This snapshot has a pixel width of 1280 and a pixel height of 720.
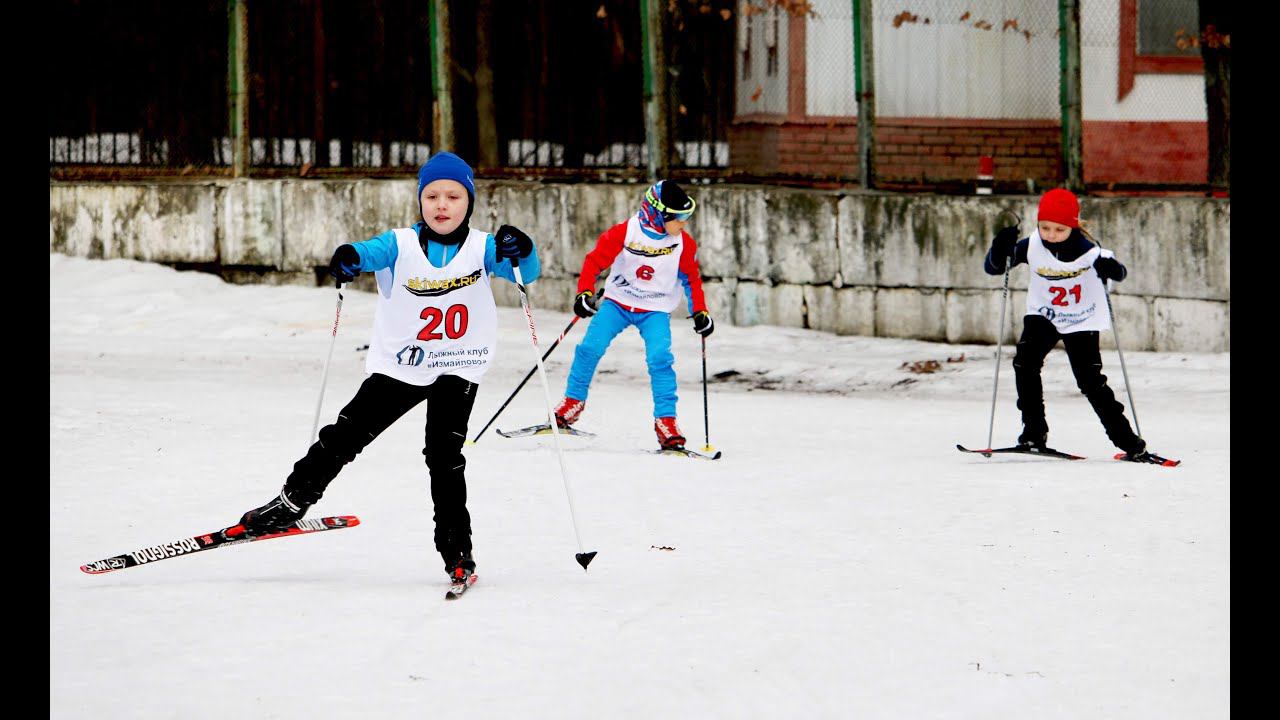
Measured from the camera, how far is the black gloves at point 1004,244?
31.6ft

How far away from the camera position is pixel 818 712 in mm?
4871

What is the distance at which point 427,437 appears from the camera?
6.52 meters

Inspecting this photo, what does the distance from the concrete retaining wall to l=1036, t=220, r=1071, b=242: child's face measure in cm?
432

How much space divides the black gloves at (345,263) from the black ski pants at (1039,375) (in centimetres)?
449

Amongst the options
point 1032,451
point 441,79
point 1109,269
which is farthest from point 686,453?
point 441,79

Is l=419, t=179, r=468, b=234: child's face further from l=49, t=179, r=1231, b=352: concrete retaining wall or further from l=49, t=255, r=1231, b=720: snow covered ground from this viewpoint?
l=49, t=179, r=1231, b=352: concrete retaining wall

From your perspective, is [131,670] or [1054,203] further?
[1054,203]

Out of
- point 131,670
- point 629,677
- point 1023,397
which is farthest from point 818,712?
point 1023,397

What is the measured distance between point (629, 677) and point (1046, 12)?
41.2 ft

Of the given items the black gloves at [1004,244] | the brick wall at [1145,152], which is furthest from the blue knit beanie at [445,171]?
the brick wall at [1145,152]

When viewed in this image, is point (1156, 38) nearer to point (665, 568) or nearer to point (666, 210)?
point (666, 210)

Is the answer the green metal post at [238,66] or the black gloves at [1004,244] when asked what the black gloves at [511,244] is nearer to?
the black gloves at [1004,244]

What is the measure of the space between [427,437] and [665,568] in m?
1.05
